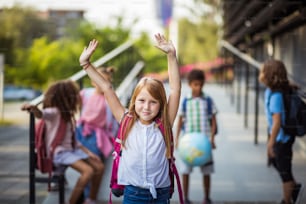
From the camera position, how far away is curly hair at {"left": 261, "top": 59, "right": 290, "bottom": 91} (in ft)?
10.9

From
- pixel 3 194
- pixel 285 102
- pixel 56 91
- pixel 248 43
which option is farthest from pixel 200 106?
pixel 248 43

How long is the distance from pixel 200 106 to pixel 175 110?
1.53 m

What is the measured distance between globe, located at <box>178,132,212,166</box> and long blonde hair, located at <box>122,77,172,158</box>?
138 centimetres

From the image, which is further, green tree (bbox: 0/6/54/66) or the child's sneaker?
green tree (bbox: 0/6/54/66)

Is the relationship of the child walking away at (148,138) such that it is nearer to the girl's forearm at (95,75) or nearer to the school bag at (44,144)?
the girl's forearm at (95,75)

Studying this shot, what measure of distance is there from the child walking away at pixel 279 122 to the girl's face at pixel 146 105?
1261 millimetres

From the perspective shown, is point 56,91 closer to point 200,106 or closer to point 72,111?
point 72,111

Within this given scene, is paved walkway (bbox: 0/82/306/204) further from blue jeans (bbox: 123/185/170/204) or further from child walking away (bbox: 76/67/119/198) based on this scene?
blue jeans (bbox: 123/185/170/204)

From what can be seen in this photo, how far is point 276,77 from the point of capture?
3.31 meters

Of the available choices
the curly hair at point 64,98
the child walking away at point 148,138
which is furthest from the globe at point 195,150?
the child walking away at point 148,138

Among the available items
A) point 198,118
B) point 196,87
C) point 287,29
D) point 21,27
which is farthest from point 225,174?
point 21,27

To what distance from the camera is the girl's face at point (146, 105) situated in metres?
2.20

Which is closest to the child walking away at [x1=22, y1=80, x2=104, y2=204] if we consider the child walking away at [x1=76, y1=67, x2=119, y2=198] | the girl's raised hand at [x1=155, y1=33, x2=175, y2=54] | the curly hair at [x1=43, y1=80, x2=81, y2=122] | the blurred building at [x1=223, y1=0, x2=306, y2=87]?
the curly hair at [x1=43, y1=80, x2=81, y2=122]

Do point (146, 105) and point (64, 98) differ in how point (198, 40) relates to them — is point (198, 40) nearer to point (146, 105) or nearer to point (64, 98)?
point (64, 98)
